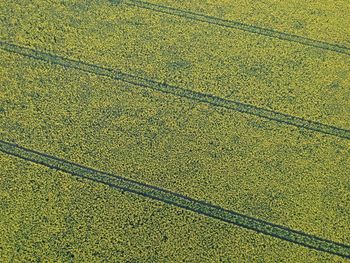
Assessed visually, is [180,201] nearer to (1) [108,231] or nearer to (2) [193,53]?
(1) [108,231]

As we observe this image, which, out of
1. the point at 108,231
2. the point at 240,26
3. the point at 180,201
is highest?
the point at 240,26

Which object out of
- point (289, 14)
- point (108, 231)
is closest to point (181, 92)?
point (108, 231)

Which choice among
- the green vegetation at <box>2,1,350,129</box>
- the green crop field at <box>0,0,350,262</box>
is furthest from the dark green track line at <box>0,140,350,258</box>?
the green vegetation at <box>2,1,350,129</box>

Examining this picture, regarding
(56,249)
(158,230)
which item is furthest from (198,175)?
(56,249)

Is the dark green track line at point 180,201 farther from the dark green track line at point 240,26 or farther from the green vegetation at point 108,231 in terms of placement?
the dark green track line at point 240,26

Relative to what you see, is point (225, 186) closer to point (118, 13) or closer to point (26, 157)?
point (26, 157)

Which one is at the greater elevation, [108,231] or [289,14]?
[289,14]
